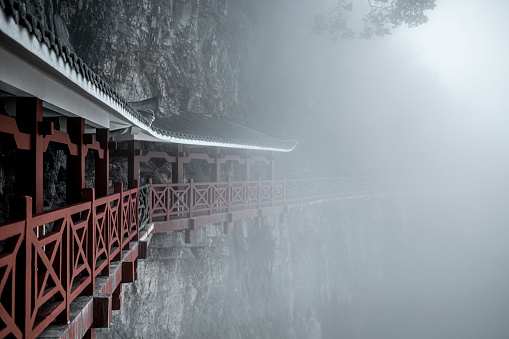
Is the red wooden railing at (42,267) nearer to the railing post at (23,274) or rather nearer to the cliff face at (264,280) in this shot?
the railing post at (23,274)

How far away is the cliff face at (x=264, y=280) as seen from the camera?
15828mm

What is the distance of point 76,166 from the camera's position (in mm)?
5273

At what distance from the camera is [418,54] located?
4575 centimetres

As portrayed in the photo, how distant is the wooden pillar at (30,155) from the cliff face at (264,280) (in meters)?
10.6

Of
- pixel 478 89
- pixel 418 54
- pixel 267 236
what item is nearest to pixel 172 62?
pixel 267 236

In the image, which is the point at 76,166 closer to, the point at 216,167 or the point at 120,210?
the point at 120,210

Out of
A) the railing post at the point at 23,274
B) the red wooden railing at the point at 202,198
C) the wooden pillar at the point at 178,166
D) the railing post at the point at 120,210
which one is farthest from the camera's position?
the wooden pillar at the point at 178,166

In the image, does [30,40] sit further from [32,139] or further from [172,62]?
[172,62]

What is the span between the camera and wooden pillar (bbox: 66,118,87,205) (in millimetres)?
5211

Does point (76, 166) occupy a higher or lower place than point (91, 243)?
higher

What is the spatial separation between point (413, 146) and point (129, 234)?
3752 cm

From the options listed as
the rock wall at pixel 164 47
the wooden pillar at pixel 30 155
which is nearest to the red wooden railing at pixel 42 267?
the wooden pillar at pixel 30 155

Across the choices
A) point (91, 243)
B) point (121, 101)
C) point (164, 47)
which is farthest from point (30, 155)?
point (164, 47)

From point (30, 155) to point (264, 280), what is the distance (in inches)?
758
